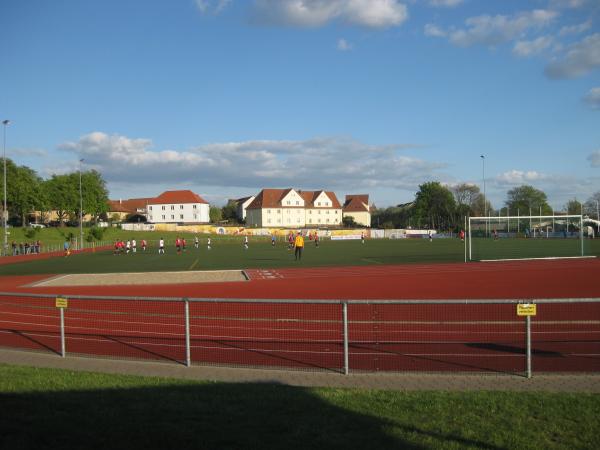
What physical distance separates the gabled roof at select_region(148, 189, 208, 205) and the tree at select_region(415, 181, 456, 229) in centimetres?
5274

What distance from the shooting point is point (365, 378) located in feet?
24.3

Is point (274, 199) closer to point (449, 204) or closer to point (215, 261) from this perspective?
point (449, 204)

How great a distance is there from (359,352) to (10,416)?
217 inches

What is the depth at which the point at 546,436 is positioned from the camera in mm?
4875

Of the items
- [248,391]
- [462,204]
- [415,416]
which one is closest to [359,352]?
[248,391]

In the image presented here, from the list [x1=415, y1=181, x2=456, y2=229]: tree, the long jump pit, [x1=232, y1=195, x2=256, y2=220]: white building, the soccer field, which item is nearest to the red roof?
[x1=232, y1=195, x2=256, y2=220]: white building

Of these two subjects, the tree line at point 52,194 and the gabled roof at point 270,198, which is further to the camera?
the gabled roof at point 270,198

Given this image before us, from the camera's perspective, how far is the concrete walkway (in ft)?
22.5

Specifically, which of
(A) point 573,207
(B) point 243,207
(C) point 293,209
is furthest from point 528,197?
(B) point 243,207

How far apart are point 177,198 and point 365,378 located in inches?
5080

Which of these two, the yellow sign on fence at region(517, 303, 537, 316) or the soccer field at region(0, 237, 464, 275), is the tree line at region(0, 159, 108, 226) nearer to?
the soccer field at region(0, 237, 464, 275)

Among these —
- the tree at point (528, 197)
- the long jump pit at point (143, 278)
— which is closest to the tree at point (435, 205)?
the tree at point (528, 197)

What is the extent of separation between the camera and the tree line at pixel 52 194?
94625mm

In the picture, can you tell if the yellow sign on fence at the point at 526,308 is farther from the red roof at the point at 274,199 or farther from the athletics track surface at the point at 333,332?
the red roof at the point at 274,199
